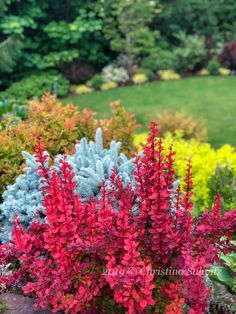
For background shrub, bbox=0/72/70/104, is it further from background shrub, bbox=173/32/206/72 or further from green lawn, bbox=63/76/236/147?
background shrub, bbox=173/32/206/72

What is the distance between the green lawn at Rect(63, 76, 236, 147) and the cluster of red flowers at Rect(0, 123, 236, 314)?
21.1ft

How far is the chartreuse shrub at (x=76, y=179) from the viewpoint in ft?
13.0

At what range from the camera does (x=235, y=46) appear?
14.2 m

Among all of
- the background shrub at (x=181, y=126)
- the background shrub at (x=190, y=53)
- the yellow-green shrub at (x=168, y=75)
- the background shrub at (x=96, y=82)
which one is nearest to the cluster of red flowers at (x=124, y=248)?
the background shrub at (x=181, y=126)

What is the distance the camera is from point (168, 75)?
45.7 ft

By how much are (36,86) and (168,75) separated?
11.1 feet

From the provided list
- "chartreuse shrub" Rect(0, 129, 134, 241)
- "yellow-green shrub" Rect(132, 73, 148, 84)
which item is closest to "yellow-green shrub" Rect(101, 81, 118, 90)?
"yellow-green shrub" Rect(132, 73, 148, 84)

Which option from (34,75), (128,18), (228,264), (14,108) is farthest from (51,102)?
(128,18)

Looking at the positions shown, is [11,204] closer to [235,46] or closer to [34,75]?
[34,75]

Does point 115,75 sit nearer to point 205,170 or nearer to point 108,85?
point 108,85

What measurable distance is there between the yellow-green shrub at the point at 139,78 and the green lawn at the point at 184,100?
0.21 metres

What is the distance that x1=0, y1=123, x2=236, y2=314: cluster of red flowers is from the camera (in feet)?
9.27

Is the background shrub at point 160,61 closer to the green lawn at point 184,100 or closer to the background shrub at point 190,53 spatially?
the background shrub at point 190,53

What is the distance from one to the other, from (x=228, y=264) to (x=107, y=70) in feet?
36.0
